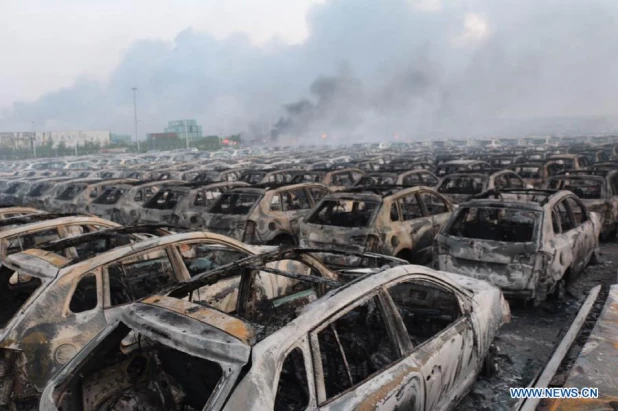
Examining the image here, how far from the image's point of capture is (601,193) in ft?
33.5

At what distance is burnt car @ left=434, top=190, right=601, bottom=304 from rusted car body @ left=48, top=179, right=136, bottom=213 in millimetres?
10022

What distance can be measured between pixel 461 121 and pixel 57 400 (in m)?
147

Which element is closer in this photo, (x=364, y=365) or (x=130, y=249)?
(x=364, y=365)

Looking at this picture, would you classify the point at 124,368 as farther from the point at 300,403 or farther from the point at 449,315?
the point at 449,315

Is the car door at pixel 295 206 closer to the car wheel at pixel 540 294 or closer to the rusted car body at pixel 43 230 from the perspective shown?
the rusted car body at pixel 43 230

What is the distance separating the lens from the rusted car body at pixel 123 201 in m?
11.8

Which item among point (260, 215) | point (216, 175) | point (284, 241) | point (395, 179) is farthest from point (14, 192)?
point (395, 179)

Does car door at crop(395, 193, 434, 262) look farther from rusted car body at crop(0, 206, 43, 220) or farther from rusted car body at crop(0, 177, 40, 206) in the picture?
rusted car body at crop(0, 177, 40, 206)

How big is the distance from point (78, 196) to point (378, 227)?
31.2 ft

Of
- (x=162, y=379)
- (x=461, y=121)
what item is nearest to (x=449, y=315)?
(x=162, y=379)

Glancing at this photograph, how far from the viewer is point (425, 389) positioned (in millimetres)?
3369

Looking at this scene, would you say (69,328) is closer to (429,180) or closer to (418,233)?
(418,233)

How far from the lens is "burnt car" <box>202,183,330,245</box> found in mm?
9369

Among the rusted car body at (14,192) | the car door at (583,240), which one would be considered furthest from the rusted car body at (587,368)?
the rusted car body at (14,192)
